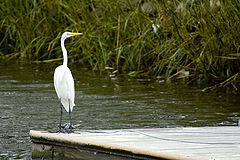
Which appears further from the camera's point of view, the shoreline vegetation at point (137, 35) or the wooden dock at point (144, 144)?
the shoreline vegetation at point (137, 35)

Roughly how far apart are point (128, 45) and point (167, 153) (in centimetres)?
538

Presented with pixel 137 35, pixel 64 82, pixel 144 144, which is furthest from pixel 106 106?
pixel 144 144

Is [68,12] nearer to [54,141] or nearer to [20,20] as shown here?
[20,20]

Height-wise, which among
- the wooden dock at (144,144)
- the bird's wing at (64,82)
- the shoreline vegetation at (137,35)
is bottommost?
the wooden dock at (144,144)

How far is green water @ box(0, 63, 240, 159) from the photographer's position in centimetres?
601

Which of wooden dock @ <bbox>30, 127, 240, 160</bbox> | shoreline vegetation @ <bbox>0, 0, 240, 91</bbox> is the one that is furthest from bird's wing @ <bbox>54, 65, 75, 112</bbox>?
shoreline vegetation @ <bbox>0, 0, 240, 91</bbox>

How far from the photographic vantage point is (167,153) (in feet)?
12.7

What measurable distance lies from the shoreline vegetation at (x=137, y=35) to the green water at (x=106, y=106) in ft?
1.16

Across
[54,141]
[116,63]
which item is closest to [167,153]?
[54,141]

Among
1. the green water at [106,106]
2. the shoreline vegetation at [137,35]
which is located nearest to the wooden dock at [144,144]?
the green water at [106,106]

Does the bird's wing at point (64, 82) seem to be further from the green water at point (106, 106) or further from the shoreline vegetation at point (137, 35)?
the shoreline vegetation at point (137, 35)

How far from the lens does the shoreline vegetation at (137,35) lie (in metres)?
7.88

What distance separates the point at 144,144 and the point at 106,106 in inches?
113

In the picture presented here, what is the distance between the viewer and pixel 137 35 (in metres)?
9.17
